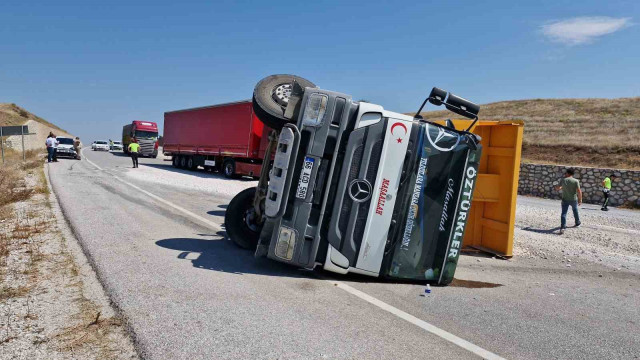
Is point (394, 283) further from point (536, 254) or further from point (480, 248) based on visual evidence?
point (536, 254)

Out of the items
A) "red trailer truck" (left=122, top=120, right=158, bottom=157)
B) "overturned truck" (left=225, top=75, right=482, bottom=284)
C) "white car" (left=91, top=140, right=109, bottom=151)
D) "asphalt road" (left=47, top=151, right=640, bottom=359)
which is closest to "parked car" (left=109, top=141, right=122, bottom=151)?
"white car" (left=91, top=140, right=109, bottom=151)

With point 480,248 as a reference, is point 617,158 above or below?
above

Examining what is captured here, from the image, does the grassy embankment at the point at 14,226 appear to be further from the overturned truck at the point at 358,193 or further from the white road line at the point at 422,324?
the white road line at the point at 422,324

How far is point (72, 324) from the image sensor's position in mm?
3770

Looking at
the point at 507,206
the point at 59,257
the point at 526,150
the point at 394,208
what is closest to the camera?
the point at 394,208

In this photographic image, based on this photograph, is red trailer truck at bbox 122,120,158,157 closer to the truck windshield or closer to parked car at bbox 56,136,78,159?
the truck windshield

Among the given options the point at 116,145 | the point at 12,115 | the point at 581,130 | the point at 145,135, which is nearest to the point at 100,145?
the point at 116,145

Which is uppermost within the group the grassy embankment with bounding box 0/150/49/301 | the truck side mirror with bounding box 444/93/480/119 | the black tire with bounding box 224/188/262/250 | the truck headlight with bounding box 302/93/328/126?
the truck side mirror with bounding box 444/93/480/119

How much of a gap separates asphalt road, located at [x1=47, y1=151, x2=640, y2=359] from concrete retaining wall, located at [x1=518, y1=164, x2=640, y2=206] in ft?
57.3

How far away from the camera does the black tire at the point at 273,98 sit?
20.0ft

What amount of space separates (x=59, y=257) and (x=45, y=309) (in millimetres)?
1939

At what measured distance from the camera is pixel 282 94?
6609 mm

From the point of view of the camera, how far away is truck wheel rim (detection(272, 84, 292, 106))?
6492 mm

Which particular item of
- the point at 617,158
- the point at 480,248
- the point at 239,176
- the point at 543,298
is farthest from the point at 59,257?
the point at 617,158
